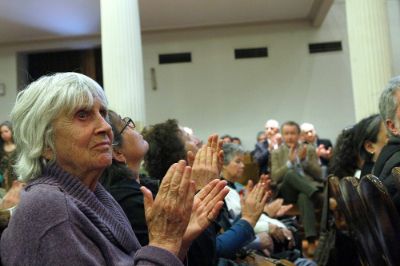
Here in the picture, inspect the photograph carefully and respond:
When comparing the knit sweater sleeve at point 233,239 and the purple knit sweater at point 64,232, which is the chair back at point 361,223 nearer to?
the knit sweater sleeve at point 233,239

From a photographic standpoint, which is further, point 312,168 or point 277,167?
point 277,167

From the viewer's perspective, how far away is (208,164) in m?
1.81

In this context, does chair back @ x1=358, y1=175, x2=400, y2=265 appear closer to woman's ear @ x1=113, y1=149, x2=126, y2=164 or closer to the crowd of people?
the crowd of people

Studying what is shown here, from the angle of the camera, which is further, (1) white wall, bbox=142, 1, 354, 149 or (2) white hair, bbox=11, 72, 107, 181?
(1) white wall, bbox=142, 1, 354, 149

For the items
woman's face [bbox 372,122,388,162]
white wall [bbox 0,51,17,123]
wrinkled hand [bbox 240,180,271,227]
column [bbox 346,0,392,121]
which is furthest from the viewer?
white wall [bbox 0,51,17,123]

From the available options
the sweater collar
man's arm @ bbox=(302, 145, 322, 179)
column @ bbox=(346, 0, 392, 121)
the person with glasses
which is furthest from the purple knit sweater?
column @ bbox=(346, 0, 392, 121)

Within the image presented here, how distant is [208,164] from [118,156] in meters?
0.41

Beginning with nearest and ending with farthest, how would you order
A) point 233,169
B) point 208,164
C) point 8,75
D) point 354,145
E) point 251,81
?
point 208,164, point 354,145, point 233,169, point 251,81, point 8,75

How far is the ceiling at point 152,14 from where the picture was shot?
29.6 ft

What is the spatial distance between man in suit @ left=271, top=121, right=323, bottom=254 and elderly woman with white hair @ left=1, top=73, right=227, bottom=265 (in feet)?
12.4

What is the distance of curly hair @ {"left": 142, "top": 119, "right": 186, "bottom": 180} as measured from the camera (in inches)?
→ 93.6

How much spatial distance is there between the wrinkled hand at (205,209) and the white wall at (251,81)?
919cm

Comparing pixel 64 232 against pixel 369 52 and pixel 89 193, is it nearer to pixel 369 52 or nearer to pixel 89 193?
pixel 89 193

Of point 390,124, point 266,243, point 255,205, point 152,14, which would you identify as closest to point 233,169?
point 266,243
